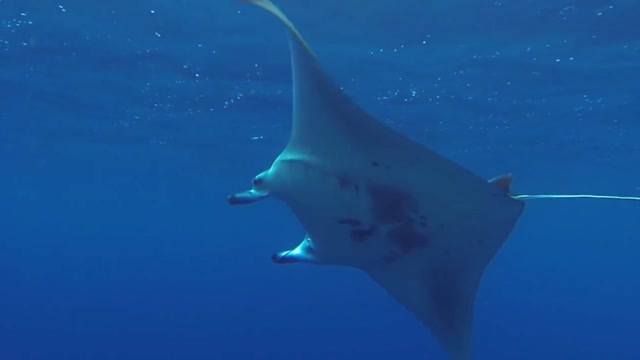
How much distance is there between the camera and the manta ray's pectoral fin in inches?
167

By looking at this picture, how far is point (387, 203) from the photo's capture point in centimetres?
391

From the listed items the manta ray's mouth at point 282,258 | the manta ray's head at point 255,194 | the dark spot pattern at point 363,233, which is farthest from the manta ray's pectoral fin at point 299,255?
the manta ray's head at point 255,194

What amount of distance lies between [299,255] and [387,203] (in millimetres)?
766

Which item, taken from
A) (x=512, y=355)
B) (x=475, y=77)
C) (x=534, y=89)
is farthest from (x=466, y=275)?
(x=512, y=355)

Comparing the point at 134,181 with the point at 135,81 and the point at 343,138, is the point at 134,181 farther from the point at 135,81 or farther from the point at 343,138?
the point at 343,138

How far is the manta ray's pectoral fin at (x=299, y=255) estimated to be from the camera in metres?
4.25

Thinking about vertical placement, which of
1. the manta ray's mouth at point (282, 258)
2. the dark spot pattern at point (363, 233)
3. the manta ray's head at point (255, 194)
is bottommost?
the manta ray's mouth at point (282, 258)

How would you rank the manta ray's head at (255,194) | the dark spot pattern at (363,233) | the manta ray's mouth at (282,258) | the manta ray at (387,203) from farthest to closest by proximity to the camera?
the manta ray's mouth at (282,258)
the dark spot pattern at (363,233)
the manta ray's head at (255,194)
the manta ray at (387,203)

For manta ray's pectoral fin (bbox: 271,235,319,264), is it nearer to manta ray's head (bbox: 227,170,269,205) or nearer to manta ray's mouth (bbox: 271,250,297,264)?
manta ray's mouth (bbox: 271,250,297,264)

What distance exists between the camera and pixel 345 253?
13.8 ft

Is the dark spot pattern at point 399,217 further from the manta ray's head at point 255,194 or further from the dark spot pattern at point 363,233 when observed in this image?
the manta ray's head at point 255,194

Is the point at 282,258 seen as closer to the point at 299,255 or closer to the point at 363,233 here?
the point at 299,255

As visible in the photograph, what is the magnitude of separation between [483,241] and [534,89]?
12.3 meters

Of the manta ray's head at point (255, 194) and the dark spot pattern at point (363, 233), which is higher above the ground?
the manta ray's head at point (255, 194)
